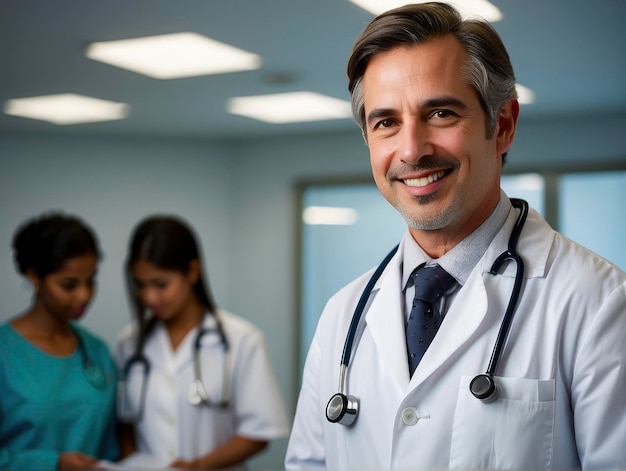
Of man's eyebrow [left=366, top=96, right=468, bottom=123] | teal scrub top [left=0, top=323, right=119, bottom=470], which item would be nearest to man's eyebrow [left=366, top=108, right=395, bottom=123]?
man's eyebrow [left=366, top=96, right=468, bottom=123]

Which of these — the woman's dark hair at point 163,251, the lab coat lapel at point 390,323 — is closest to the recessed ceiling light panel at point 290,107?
the woman's dark hair at point 163,251

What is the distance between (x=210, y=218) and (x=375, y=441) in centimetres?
58

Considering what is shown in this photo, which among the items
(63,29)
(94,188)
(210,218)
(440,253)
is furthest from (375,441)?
(63,29)

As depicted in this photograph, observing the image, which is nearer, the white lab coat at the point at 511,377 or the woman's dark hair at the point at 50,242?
the white lab coat at the point at 511,377

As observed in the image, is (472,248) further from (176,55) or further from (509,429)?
(176,55)

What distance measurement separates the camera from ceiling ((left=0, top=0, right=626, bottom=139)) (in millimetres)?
1024

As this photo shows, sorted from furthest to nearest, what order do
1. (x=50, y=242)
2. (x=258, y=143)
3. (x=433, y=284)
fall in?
(x=50, y=242), (x=258, y=143), (x=433, y=284)

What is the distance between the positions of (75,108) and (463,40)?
2.73 feet

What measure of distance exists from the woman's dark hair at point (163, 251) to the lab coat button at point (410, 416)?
57 cm

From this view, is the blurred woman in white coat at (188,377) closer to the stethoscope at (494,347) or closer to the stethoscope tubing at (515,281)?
the stethoscope at (494,347)

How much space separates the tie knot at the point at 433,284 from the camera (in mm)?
853

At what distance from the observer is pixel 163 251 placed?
4.21 feet

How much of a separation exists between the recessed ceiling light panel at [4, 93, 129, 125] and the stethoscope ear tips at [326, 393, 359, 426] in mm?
778

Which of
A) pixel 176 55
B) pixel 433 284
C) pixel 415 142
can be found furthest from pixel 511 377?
pixel 176 55
